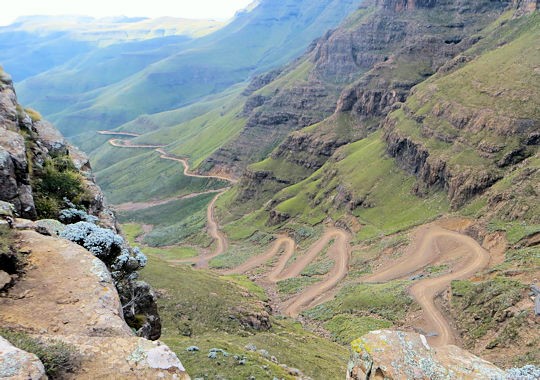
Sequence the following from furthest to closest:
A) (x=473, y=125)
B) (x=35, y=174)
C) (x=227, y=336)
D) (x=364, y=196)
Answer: (x=364, y=196) → (x=473, y=125) → (x=227, y=336) → (x=35, y=174)

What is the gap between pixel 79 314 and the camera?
1631cm

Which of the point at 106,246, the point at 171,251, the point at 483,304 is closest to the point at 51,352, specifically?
the point at 106,246

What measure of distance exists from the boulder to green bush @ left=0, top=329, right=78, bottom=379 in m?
0.93

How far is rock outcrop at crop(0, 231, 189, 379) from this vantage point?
13.5 metres

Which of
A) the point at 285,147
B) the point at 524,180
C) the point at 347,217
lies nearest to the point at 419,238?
the point at 524,180

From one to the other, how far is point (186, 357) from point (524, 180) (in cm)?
7215

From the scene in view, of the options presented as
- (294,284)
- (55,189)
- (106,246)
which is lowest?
(294,284)

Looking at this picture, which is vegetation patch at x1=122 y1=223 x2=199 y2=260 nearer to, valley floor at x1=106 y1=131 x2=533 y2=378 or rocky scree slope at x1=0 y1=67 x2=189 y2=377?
valley floor at x1=106 y1=131 x2=533 y2=378

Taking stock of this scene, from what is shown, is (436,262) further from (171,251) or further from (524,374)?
(171,251)

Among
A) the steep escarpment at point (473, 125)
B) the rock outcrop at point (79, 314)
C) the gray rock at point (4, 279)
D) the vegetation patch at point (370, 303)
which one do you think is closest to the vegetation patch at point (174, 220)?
the steep escarpment at point (473, 125)

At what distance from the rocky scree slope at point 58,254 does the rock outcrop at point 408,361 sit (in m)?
7.69

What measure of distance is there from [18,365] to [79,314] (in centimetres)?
489

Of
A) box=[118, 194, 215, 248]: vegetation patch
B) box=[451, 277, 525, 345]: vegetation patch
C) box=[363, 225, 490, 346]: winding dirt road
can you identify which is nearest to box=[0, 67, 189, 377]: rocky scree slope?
box=[451, 277, 525, 345]: vegetation patch

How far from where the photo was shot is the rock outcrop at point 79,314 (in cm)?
1353
